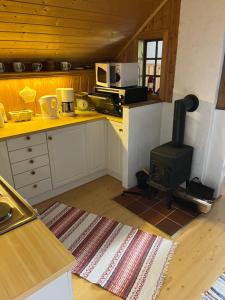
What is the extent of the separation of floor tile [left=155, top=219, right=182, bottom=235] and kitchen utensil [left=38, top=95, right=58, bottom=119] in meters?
1.67

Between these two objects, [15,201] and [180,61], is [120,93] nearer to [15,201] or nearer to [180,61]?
[180,61]

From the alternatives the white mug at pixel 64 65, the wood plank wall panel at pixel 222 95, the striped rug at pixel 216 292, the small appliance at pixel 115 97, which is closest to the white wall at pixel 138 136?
the small appliance at pixel 115 97

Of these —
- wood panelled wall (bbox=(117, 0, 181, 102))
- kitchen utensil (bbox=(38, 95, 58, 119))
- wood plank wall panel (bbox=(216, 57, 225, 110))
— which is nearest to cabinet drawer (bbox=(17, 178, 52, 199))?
kitchen utensil (bbox=(38, 95, 58, 119))

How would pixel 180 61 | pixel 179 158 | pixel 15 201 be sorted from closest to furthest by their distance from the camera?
pixel 15 201, pixel 179 158, pixel 180 61

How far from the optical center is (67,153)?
2.67 metres

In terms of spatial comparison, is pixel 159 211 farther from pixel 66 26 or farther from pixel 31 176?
pixel 66 26

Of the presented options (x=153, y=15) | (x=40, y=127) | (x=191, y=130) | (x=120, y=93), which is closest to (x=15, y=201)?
(x=40, y=127)

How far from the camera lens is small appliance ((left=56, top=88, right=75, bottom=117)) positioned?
9.32ft

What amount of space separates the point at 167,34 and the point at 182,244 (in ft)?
7.28

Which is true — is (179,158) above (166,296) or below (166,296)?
above

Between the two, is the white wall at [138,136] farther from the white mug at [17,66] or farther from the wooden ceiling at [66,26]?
the white mug at [17,66]

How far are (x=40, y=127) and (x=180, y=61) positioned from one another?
5.43ft

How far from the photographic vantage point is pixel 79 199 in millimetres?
2703

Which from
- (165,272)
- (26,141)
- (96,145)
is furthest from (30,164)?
(165,272)
